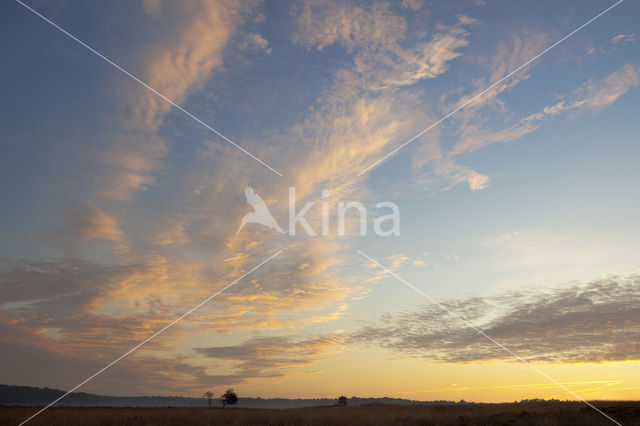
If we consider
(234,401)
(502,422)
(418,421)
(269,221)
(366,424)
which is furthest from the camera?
(234,401)

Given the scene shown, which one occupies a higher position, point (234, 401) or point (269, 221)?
point (269, 221)

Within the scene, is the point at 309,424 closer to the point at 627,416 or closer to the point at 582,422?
the point at 582,422

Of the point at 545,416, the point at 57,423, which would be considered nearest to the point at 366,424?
the point at 545,416

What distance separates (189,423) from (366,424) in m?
10.5

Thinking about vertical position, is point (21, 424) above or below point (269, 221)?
below

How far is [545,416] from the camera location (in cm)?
2370

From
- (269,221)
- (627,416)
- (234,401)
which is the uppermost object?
(269,221)

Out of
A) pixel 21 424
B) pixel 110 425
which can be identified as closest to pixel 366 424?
pixel 110 425

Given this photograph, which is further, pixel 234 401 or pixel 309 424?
pixel 234 401

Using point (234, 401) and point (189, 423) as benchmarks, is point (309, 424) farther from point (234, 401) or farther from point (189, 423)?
point (234, 401)

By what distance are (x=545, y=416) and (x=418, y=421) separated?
730cm

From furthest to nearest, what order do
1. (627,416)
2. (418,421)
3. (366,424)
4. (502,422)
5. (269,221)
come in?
(269,221) → (418,421) → (366,424) → (502,422) → (627,416)

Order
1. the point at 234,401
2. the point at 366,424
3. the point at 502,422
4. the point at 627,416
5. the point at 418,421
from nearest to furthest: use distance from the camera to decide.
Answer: the point at 627,416 → the point at 502,422 → the point at 366,424 → the point at 418,421 → the point at 234,401

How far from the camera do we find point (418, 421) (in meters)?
26.8
